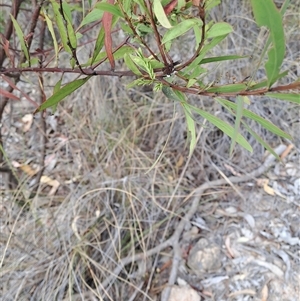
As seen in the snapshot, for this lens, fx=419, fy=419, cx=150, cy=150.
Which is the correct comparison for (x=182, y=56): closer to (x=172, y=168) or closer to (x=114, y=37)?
(x=114, y=37)

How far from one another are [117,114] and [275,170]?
59cm

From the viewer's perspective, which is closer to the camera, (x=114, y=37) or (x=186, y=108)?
(x=186, y=108)

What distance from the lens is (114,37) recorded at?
60.7 inches

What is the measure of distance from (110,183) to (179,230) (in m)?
0.26

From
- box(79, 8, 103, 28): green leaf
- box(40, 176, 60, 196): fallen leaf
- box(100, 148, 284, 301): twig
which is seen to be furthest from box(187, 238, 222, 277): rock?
box(79, 8, 103, 28): green leaf

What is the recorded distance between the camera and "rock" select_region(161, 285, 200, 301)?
46.3 inches

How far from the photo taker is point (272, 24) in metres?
0.30

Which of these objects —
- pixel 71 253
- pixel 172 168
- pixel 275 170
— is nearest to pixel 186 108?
pixel 71 253

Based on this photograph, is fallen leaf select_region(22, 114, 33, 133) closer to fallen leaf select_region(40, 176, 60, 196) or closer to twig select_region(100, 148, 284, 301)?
fallen leaf select_region(40, 176, 60, 196)

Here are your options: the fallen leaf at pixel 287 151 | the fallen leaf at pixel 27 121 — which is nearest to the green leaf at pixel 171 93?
the fallen leaf at pixel 287 151

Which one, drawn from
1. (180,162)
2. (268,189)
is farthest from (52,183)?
(268,189)

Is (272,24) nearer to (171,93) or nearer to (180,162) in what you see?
(171,93)

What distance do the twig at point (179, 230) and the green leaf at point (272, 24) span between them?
888mm

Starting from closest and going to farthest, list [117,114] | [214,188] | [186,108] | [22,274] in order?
1. [186,108]
2. [22,274]
3. [214,188]
4. [117,114]
